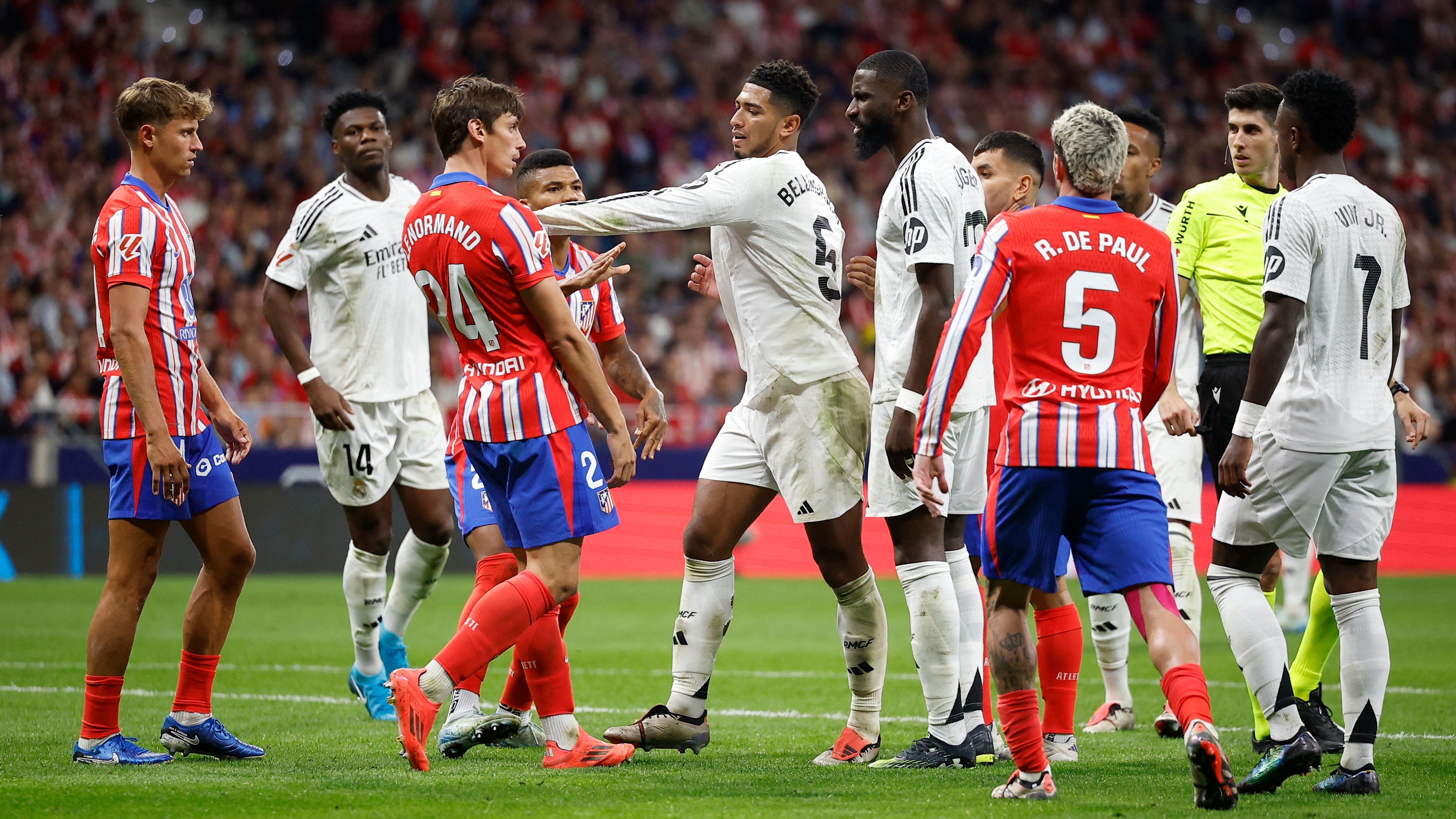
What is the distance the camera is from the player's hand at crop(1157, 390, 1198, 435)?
5.91 m

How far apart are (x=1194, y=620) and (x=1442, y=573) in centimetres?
1008

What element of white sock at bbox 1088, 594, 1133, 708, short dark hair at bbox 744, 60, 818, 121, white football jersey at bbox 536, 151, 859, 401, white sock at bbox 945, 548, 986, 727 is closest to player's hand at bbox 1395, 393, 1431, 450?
white sock at bbox 1088, 594, 1133, 708

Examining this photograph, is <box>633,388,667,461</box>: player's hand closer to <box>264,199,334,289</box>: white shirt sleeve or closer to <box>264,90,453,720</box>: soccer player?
<box>264,90,453,720</box>: soccer player

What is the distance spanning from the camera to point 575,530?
5117 millimetres

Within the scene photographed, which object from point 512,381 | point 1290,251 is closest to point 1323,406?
point 1290,251

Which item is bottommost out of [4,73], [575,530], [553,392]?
[575,530]

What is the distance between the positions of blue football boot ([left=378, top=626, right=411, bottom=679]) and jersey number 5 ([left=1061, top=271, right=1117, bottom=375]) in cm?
406

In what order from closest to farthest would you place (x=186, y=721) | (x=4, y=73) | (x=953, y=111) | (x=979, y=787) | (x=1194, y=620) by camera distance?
(x=979, y=787) < (x=186, y=721) < (x=1194, y=620) < (x=4, y=73) < (x=953, y=111)

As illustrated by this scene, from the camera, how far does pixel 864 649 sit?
18.7 feet

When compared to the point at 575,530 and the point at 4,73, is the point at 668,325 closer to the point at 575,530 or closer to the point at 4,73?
the point at 4,73

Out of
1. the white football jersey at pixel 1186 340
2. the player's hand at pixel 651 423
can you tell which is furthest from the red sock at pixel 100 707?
the white football jersey at pixel 1186 340

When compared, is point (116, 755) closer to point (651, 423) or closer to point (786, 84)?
point (651, 423)

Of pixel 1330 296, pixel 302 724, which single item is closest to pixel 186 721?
pixel 302 724

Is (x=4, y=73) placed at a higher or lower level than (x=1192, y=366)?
higher
